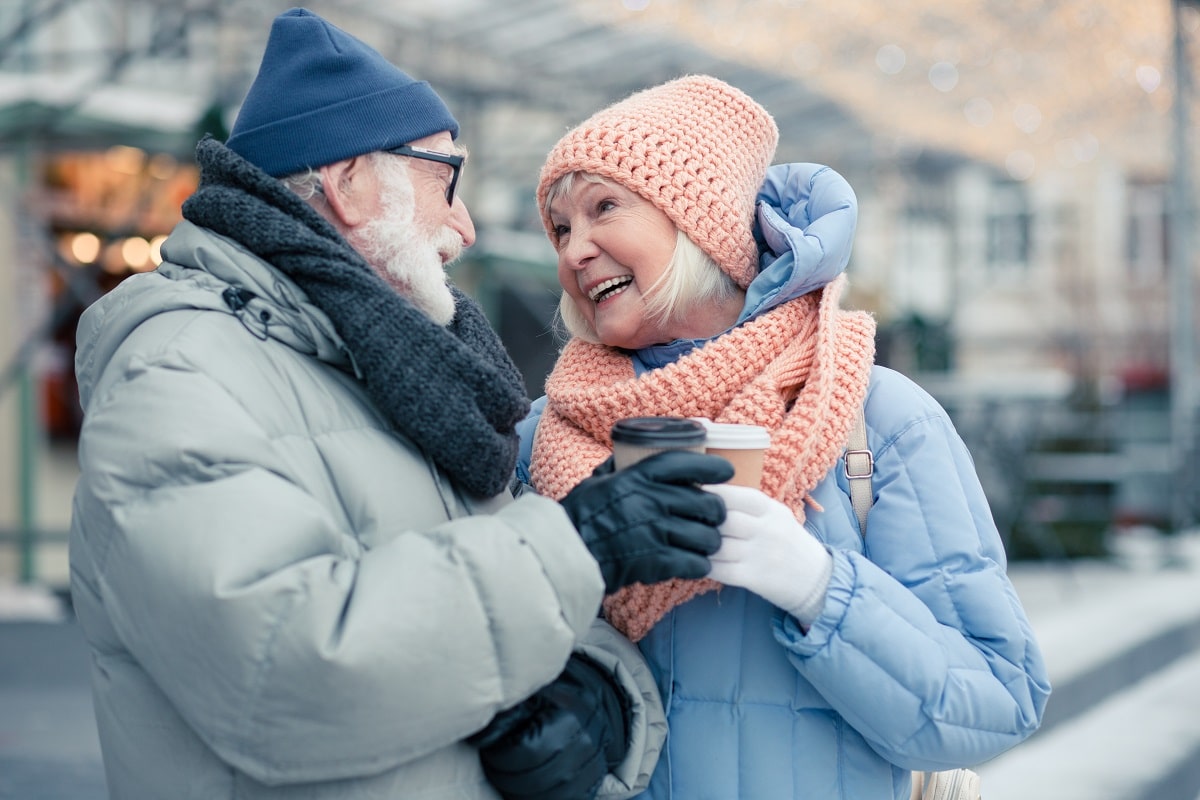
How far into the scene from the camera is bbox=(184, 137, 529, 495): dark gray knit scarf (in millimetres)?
1678

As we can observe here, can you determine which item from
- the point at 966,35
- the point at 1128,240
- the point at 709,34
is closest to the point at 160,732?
the point at 709,34

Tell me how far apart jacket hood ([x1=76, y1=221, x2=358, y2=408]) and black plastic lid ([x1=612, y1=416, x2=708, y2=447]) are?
42cm

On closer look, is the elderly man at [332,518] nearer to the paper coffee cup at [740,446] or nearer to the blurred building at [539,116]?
the paper coffee cup at [740,446]

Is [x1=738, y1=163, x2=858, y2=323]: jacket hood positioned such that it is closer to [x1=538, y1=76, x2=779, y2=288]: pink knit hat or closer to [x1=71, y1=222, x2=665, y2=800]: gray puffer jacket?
[x1=538, y1=76, x2=779, y2=288]: pink knit hat

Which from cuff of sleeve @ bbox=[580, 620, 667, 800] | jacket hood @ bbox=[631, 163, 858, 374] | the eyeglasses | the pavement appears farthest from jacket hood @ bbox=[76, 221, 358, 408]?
the pavement

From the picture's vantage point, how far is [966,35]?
10633 millimetres

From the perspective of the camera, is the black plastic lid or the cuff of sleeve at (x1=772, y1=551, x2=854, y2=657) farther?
the cuff of sleeve at (x1=772, y1=551, x2=854, y2=657)

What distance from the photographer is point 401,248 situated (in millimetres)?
1959

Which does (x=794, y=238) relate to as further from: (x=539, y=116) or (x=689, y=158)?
(x=539, y=116)

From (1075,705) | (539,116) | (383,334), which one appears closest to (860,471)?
(383,334)

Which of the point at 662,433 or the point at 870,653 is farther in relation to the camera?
the point at 870,653

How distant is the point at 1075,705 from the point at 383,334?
15.1ft

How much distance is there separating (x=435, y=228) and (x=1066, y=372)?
22.9 metres

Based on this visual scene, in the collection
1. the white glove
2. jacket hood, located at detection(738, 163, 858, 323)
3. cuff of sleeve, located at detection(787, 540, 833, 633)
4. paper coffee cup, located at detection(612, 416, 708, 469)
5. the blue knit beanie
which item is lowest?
cuff of sleeve, located at detection(787, 540, 833, 633)
